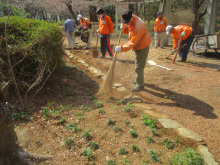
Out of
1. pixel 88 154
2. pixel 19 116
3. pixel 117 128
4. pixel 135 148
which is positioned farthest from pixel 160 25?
pixel 88 154

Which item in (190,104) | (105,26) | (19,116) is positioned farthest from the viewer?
(105,26)

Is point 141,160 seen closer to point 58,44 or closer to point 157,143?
point 157,143

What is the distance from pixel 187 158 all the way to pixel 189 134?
0.62 m

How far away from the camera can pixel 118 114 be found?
3334mm

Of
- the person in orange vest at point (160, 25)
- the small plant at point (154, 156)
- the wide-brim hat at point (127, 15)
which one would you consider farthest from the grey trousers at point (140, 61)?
the person in orange vest at point (160, 25)

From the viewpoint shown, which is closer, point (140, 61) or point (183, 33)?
point (140, 61)

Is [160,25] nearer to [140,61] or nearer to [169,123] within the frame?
[140,61]

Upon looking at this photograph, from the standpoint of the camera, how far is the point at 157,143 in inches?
105

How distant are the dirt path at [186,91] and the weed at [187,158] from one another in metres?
0.41

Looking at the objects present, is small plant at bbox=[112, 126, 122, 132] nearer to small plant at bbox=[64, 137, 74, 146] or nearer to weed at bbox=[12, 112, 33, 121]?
small plant at bbox=[64, 137, 74, 146]

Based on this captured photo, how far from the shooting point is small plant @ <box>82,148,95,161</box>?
2353 mm

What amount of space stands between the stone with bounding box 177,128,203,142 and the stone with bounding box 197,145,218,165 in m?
0.15

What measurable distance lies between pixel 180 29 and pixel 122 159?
578 cm

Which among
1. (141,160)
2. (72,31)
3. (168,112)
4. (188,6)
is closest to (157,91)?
(168,112)
